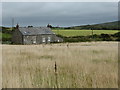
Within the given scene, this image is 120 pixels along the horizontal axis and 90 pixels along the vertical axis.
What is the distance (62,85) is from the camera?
4.59 m

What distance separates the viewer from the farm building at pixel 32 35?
2339 inches

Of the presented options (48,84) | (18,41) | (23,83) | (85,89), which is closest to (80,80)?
(85,89)

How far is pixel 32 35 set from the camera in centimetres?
6031

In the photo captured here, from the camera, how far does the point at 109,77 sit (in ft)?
16.4

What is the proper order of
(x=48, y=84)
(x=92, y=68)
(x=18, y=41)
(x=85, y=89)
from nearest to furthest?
(x=85, y=89)
(x=48, y=84)
(x=92, y=68)
(x=18, y=41)

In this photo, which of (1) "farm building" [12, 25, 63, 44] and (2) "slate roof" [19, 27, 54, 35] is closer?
(1) "farm building" [12, 25, 63, 44]

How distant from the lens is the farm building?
59.4 metres

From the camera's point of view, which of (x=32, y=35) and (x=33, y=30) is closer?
(x=32, y=35)

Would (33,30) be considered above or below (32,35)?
above

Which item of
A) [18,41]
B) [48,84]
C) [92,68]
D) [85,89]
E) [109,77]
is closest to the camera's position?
[85,89]

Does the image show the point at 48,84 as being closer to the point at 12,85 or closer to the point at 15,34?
the point at 12,85

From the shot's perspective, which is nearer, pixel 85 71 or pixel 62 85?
pixel 62 85

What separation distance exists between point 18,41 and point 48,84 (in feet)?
191

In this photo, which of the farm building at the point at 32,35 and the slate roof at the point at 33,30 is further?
the slate roof at the point at 33,30
